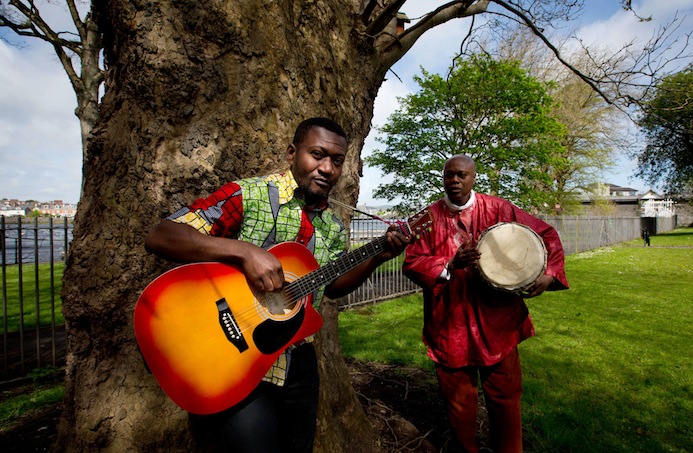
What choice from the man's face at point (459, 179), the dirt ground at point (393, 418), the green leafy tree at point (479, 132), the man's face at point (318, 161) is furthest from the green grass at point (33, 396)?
the green leafy tree at point (479, 132)

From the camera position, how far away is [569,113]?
1024 inches

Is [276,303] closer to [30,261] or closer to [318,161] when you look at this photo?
[318,161]

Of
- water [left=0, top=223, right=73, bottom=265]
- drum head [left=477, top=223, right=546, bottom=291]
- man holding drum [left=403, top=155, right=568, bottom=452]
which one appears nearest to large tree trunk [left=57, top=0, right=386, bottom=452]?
man holding drum [left=403, top=155, right=568, bottom=452]

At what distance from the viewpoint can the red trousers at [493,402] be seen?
2561 mm

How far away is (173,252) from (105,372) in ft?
4.38

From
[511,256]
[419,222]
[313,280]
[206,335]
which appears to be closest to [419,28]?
[419,222]

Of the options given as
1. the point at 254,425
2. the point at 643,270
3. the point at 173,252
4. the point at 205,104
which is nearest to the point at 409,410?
the point at 254,425

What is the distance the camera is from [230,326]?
165 cm

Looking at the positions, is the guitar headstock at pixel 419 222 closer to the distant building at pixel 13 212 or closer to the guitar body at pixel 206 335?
the guitar body at pixel 206 335

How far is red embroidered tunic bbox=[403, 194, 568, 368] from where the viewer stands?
2570 mm

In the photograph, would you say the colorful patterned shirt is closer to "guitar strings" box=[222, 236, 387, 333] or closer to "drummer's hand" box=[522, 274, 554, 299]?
"guitar strings" box=[222, 236, 387, 333]

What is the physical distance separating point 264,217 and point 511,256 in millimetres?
1667

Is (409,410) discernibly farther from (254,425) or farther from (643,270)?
(643,270)

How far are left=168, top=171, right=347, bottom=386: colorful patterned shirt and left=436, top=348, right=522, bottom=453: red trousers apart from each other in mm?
1249
